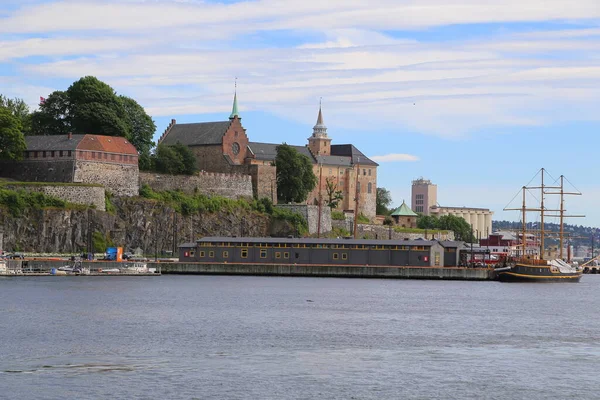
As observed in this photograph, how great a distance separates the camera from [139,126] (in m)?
108

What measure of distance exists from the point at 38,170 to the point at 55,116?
904 cm

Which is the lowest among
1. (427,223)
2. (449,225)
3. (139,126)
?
(449,225)

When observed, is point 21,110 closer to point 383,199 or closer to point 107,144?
point 107,144

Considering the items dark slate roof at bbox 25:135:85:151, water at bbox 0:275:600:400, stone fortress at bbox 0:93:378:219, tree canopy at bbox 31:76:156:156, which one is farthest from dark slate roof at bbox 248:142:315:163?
water at bbox 0:275:600:400

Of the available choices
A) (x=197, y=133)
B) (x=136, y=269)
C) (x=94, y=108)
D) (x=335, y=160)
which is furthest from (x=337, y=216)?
(x=136, y=269)

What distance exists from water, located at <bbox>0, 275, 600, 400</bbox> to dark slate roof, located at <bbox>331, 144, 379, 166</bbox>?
75715 mm

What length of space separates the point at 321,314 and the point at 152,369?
2092 centimetres

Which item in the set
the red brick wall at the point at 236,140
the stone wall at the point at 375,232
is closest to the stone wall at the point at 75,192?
the red brick wall at the point at 236,140

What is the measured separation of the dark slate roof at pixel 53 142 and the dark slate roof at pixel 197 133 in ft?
81.1

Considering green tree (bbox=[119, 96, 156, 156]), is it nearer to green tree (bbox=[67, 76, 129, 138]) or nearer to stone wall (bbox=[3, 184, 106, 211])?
green tree (bbox=[67, 76, 129, 138])

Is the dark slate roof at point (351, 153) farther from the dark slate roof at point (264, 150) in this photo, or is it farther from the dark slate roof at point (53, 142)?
the dark slate roof at point (53, 142)

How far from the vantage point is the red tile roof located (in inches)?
3742

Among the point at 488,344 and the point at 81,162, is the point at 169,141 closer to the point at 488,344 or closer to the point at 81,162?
the point at 81,162

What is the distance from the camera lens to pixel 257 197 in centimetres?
11431
